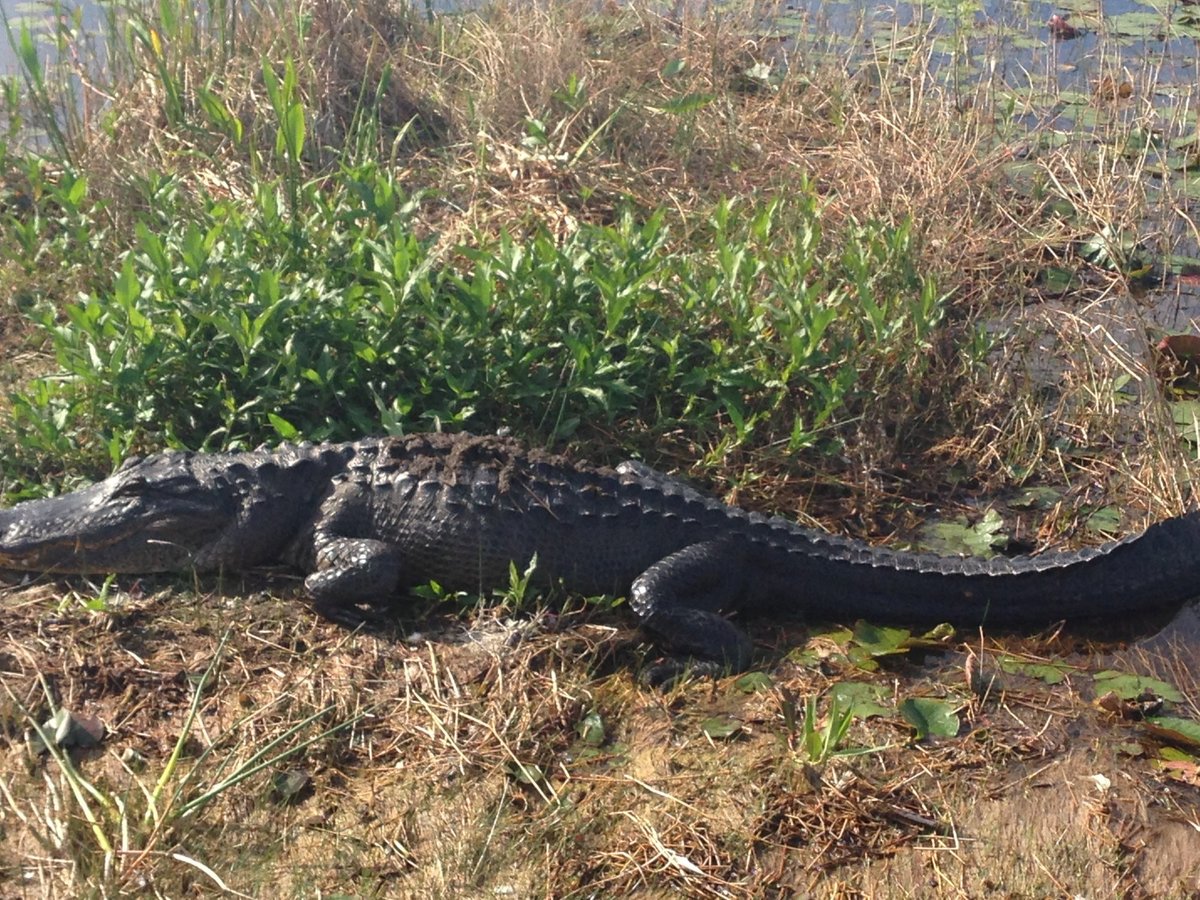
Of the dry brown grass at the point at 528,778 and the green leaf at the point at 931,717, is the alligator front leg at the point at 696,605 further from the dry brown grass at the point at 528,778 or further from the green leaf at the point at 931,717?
the green leaf at the point at 931,717

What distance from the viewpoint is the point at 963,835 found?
10.6 ft

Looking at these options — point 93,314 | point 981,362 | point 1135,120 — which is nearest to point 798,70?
point 1135,120

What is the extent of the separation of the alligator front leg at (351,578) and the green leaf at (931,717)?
1.60 metres

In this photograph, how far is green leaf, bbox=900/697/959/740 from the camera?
11.7ft

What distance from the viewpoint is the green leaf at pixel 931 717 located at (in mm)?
3572

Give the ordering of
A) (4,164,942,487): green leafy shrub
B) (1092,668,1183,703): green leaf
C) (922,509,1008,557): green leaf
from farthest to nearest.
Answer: (922,509,1008,557): green leaf < (4,164,942,487): green leafy shrub < (1092,668,1183,703): green leaf

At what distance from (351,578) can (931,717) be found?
1760mm

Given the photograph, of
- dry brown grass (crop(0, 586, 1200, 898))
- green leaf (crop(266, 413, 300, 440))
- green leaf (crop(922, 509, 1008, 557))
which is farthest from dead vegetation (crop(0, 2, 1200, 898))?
green leaf (crop(266, 413, 300, 440))

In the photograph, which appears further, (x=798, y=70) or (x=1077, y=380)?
(x=798, y=70)

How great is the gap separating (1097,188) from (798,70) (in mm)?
2153

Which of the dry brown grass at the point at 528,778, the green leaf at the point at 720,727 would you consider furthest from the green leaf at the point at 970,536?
the green leaf at the point at 720,727

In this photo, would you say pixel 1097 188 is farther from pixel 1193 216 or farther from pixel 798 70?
pixel 798 70

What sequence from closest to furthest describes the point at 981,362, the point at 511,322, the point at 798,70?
1. the point at 511,322
2. the point at 981,362
3. the point at 798,70

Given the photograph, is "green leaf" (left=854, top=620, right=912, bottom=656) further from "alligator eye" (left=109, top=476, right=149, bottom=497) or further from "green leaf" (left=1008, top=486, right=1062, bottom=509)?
"alligator eye" (left=109, top=476, right=149, bottom=497)
